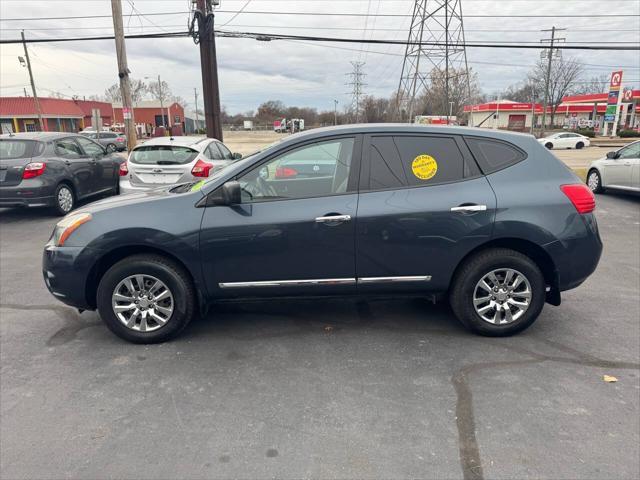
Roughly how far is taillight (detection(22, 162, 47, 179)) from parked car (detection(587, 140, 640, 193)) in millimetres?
12290

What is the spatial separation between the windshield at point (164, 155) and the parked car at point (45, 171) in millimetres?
1804

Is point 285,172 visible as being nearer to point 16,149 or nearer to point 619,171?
point 16,149

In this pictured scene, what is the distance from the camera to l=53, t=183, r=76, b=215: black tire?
9166 millimetres

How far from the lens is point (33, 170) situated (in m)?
8.82

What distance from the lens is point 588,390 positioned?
10.6ft

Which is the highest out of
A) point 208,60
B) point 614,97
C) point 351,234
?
point 208,60

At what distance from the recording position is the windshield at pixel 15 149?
8906 mm

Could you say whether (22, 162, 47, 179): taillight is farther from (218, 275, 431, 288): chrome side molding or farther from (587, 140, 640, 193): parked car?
(587, 140, 640, 193): parked car

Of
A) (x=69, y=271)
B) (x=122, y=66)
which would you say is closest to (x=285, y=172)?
(x=69, y=271)

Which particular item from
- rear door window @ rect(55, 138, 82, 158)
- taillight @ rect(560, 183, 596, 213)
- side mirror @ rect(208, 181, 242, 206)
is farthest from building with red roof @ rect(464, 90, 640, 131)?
side mirror @ rect(208, 181, 242, 206)

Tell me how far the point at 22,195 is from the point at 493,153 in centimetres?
851

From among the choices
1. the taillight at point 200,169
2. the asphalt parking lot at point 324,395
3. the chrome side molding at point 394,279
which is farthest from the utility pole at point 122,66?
the chrome side molding at point 394,279

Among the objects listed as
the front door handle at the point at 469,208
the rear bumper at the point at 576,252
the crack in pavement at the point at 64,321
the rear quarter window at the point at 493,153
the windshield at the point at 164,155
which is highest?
the rear quarter window at the point at 493,153

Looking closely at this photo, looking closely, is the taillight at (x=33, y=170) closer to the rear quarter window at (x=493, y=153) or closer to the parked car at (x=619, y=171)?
the rear quarter window at (x=493, y=153)
